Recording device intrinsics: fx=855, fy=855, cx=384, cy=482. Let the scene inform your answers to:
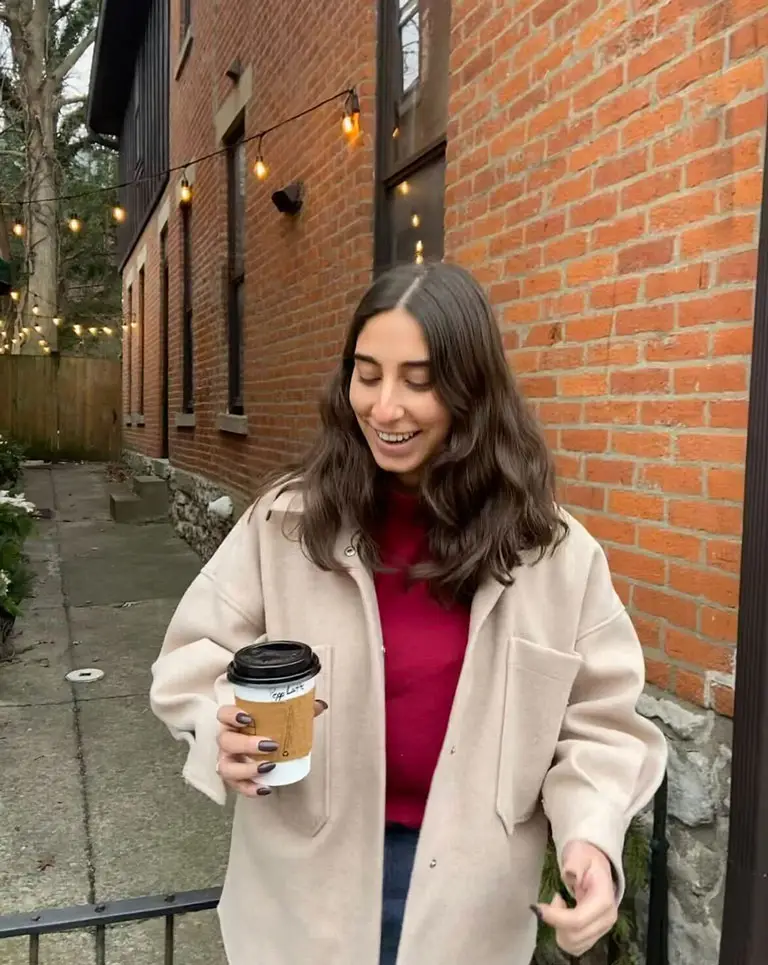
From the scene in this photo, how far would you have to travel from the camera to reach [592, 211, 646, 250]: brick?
2400mm

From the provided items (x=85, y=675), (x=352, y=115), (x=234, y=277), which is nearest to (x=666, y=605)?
(x=352, y=115)

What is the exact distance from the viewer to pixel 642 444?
7.93ft

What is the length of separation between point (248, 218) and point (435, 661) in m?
6.22

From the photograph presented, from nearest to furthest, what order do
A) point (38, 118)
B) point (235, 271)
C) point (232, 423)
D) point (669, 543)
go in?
point (669, 543) < point (232, 423) < point (235, 271) < point (38, 118)

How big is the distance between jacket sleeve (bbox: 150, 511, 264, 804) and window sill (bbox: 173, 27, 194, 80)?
936cm

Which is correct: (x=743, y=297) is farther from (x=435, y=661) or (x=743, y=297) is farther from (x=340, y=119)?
(x=340, y=119)

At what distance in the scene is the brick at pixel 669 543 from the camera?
2.22 metres

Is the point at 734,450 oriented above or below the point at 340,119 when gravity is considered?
below

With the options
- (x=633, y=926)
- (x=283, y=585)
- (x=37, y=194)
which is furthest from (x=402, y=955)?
(x=37, y=194)

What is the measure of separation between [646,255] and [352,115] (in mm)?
2780

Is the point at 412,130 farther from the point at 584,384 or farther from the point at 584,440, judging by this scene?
the point at 584,440

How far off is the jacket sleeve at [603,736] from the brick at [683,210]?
1177 mm

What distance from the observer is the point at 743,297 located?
6.75 feet

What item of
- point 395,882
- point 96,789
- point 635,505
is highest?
point 635,505
